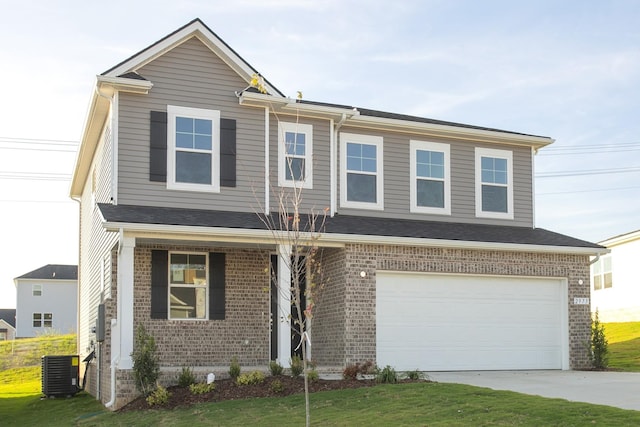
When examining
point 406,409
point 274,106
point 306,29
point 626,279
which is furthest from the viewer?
point 626,279

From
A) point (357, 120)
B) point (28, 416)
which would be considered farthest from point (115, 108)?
Answer: point (28, 416)

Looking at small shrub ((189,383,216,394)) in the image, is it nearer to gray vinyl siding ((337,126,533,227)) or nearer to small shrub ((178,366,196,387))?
small shrub ((178,366,196,387))

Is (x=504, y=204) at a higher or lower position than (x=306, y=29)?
lower

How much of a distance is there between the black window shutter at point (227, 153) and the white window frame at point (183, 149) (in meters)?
0.09

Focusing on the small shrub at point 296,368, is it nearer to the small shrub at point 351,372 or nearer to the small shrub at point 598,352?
the small shrub at point 351,372

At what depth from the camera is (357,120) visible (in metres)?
18.8

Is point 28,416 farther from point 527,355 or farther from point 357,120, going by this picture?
point 527,355

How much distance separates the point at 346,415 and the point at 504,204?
408 inches

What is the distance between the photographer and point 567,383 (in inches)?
571

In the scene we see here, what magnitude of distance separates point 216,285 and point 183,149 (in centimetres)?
301

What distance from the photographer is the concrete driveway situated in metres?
11.9

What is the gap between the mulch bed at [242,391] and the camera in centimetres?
1390

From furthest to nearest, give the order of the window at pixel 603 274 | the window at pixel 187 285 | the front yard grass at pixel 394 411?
1. the window at pixel 603 274
2. the window at pixel 187 285
3. the front yard grass at pixel 394 411

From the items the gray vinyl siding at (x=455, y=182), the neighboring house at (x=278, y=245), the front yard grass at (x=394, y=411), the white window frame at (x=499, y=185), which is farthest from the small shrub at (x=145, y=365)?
the white window frame at (x=499, y=185)
